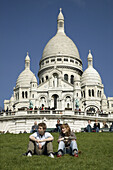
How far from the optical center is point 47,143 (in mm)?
13375

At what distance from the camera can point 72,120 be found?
141 ft

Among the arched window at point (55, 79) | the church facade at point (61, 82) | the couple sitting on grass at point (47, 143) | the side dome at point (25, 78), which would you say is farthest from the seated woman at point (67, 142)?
the side dome at point (25, 78)

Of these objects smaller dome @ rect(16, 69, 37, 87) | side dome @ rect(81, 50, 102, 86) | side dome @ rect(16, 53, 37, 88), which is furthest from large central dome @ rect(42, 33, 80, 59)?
smaller dome @ rect(16, 69, 37, 87)

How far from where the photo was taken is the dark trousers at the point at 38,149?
1329cm

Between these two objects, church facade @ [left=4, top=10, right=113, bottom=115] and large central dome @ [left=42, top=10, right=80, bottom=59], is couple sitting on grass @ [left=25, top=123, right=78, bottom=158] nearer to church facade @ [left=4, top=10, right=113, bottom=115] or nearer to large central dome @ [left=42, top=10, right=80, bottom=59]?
church facade @ [left=4, top=10, right=113, bottom=115]

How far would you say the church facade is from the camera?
68.0 m

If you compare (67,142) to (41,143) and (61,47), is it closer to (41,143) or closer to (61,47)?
(41,143)

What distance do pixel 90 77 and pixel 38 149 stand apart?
68784 mm

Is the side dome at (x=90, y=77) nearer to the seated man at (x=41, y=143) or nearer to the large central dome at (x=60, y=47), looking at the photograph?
the large central dome at (x=60, y=47)

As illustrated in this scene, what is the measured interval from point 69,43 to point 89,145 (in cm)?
7170

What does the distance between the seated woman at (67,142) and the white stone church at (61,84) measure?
5042cm

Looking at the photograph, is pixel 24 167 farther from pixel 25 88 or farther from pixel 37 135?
pixel 25 88

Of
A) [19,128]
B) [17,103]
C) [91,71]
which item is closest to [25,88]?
[17,103]

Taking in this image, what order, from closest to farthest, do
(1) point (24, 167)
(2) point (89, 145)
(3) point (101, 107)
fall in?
(1) point (24, 167) < (2) point (89, 145) < (3) point (101, 107)
